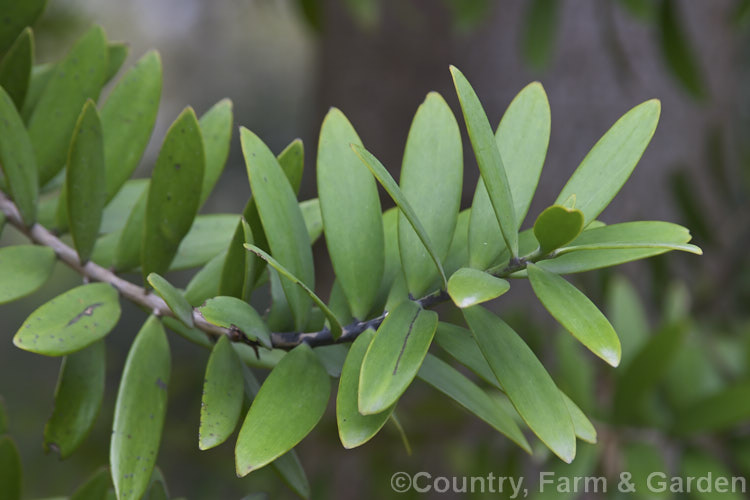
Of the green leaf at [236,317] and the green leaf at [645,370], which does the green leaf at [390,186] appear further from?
the green leaf at [645,370]

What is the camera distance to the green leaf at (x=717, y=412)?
501mm

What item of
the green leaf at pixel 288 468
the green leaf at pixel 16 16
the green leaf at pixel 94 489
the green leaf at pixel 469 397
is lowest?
the green leaf at pixel 94 489

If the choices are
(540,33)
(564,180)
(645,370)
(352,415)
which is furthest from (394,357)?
(564,180)

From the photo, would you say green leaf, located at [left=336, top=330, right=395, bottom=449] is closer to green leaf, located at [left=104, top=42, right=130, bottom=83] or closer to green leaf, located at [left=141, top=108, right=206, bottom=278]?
green leaf, located at [left=141, top=108, right=206, bottom=278]

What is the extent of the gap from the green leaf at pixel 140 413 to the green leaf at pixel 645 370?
389 millimetres

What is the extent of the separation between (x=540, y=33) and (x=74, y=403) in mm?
741

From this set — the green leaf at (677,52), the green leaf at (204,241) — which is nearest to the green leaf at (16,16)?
the green leaf at (204,241)

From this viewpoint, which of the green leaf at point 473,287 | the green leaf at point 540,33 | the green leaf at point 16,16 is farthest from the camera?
the green leaf at point 540,33

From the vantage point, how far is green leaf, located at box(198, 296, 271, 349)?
21 centimetres

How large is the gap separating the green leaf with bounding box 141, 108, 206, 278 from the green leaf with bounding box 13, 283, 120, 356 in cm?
2

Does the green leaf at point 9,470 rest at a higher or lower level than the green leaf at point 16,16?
lower

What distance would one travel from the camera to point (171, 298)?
0.22m

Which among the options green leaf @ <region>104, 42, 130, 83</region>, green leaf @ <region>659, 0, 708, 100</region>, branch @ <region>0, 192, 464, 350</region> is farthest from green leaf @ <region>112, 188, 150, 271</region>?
green leaf @ <region>659, 0, 708, 100</region>

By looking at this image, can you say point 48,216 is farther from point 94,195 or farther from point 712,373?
point 712,373
